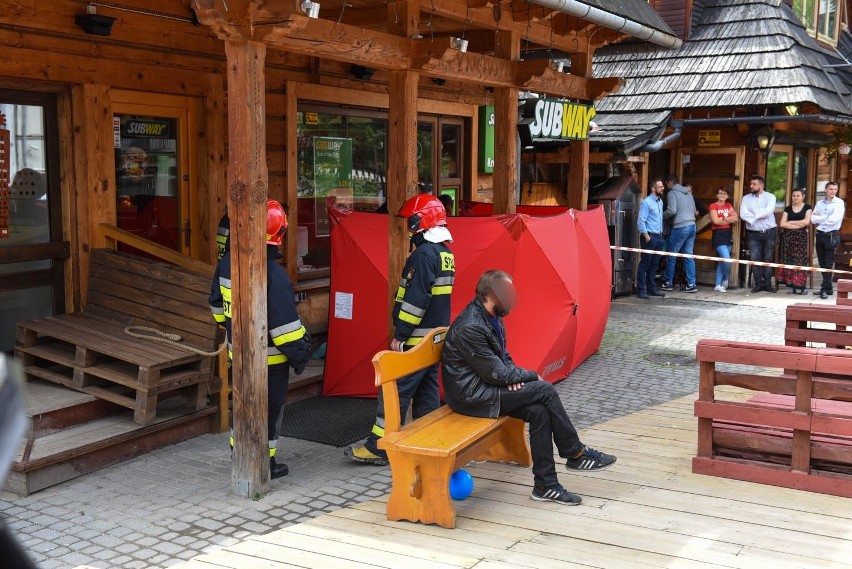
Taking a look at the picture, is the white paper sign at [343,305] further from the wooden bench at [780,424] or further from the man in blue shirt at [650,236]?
the man in blue shirt at [650,236]

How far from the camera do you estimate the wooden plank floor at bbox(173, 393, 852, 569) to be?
468 centimetres

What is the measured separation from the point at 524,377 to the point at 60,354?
340cm

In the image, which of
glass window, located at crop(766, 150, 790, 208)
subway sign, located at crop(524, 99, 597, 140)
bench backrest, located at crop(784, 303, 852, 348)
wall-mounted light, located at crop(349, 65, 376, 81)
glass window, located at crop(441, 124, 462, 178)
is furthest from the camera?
glass window, located at crop(766, 150, 790, 208)

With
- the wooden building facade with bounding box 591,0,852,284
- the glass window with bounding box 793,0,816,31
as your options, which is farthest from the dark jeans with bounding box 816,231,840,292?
the glass window with bounding box 793,0,816,31

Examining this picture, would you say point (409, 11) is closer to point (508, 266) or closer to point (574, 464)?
point (508, 266)

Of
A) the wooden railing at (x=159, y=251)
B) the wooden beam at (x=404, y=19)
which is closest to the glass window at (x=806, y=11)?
the wooden beam at (x=404, y=19)

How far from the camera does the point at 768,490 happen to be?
577 cm

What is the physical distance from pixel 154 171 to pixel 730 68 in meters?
11.2

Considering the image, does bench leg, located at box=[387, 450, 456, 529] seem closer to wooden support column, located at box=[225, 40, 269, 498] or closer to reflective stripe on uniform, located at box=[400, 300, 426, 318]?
wooden support column, located at box=[225, 40, 269, 498]

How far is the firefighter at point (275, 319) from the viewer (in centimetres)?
599

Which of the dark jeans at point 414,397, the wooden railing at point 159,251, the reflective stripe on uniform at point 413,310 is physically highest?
the wooden railing at point 159,251

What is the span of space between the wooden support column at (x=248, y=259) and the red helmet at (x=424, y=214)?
1.28m

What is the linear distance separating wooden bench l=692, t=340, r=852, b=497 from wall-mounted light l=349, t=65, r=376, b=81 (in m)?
5.28

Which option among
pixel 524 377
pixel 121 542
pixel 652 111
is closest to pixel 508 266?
pixel 524 377
